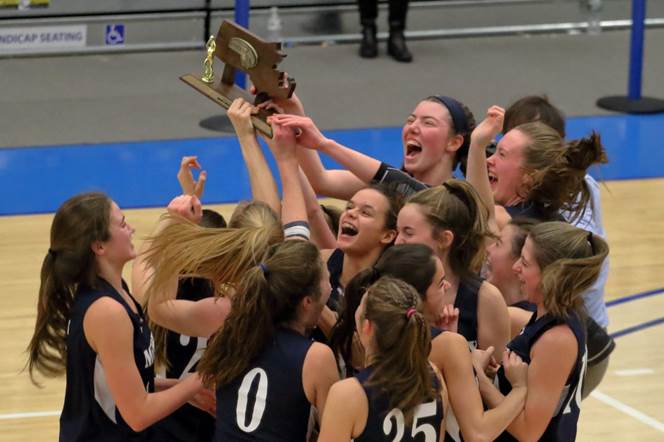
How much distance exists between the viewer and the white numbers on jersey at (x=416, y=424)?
2957 mm

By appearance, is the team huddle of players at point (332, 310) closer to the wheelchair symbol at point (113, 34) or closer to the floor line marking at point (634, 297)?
the floor line marking at point (634, 297)

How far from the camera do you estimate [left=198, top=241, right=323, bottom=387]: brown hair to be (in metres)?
3.11

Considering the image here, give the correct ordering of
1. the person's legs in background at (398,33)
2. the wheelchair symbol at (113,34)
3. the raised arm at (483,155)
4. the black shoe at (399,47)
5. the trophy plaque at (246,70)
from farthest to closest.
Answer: the wheelchair symbol at (113,34), the black shoe at (399,47), the person's legs in background at (398,33), the raised arm at (483,155), the trophy plaque at (246,70)

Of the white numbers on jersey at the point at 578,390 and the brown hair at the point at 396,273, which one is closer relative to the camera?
the brown hair at the point at 396,273

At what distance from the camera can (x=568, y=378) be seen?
330 cm

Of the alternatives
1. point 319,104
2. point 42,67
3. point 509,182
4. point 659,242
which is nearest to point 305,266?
point 509,182

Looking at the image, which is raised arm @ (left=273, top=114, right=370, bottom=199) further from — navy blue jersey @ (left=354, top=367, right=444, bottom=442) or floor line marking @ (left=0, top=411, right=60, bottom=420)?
floor line marking @ (left=0, top=411, right=60, bottom=420)

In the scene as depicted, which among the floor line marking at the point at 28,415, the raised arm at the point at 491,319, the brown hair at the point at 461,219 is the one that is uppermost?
the brown hair at the point at 461,219

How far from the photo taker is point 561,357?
3262mm

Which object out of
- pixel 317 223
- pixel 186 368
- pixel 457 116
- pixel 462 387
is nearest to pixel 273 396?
pixel 462 387

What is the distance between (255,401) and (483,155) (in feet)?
4.15

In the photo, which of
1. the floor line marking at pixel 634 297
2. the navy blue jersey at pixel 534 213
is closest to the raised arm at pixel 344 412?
the navy blue jersey at pixel 534 213

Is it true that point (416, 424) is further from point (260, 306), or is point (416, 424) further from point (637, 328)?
point (637, 328)

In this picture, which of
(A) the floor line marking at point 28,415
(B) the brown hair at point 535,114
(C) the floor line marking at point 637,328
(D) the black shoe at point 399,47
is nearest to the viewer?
(B) the brown hair at point 535,114
